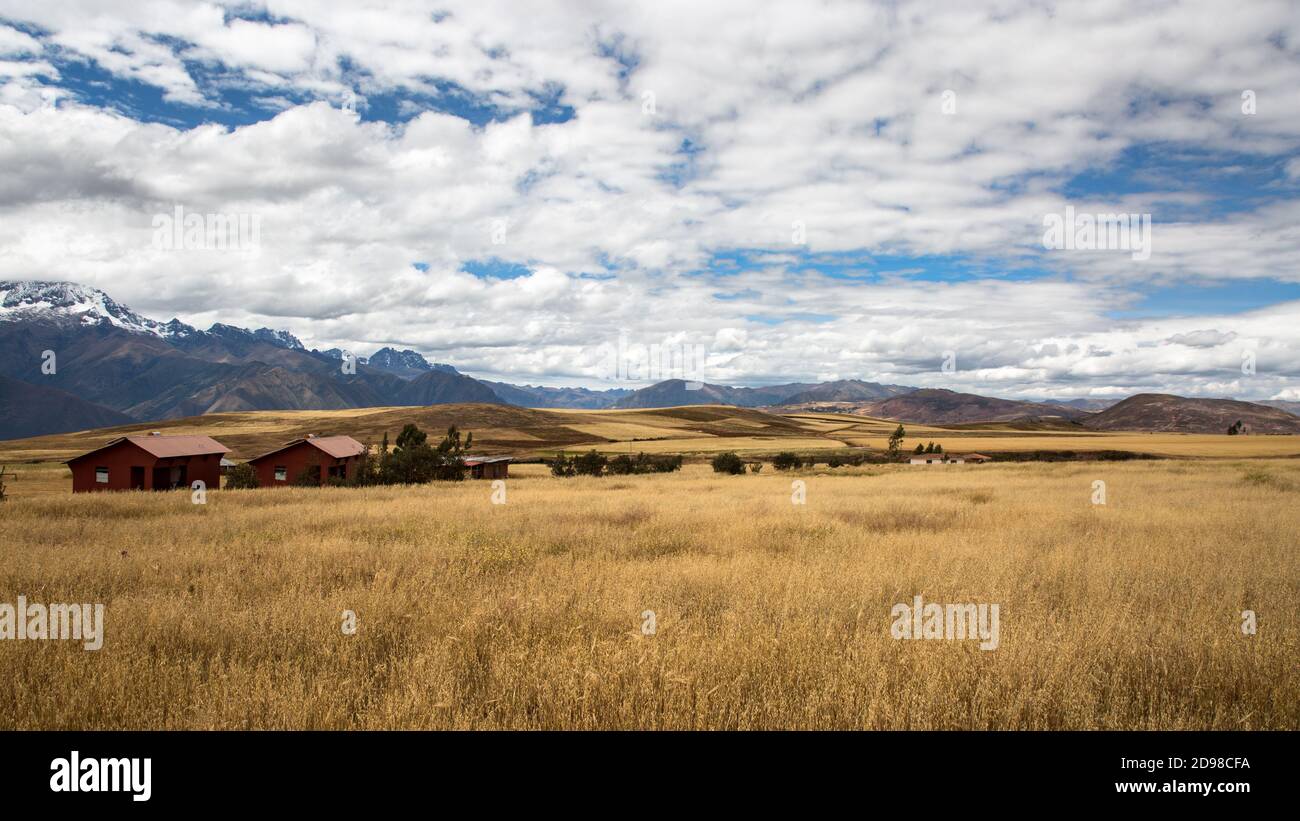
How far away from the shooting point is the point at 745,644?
5.69 meters

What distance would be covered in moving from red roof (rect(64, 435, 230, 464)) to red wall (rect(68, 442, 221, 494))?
301 millimetres

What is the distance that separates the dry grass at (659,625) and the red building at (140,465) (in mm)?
39136

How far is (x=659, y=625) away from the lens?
6508mm

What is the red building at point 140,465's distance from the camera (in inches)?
1821

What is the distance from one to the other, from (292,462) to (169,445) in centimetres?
841

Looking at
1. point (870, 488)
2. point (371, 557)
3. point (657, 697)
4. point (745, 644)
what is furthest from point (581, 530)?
point (870, 488)

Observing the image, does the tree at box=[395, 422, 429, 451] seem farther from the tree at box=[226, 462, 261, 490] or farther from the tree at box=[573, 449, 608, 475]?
the tree at box=[573, 449, 608, 475]

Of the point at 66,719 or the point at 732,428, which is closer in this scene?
the point at 66,719

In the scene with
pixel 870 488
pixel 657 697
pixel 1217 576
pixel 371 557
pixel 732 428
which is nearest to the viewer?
pixel 657 697

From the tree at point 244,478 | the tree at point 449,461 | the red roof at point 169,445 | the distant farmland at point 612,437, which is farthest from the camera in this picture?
the distant farmland at point 612,437

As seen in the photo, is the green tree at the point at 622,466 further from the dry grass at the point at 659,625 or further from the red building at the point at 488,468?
the dry grass at the point at 659,625

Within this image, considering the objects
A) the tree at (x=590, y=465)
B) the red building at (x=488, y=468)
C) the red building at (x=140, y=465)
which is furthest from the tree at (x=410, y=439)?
the red building at (x=140, y=465)
